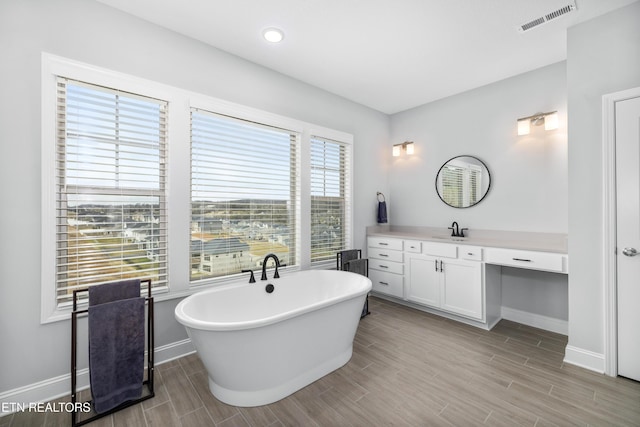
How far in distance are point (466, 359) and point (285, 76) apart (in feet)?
11.0

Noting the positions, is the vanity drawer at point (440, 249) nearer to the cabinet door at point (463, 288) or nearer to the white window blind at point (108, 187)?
the cabinet door at point (463, 288)

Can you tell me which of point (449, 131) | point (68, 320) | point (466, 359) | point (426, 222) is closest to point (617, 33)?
point (449, 131)

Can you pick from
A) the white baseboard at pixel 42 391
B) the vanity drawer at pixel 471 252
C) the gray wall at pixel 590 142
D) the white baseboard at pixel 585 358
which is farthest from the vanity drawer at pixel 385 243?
the white baseboard at pixel 42 391

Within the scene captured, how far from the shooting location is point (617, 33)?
6.98 feet

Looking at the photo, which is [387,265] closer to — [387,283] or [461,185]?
[387,283]

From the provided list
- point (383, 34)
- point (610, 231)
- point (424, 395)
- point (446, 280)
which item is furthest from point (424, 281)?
point (383, 34)

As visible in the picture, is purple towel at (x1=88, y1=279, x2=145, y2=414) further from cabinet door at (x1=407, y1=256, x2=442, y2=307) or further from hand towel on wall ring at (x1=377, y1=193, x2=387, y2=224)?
hand towel on wall ring at (x1=377, y1=193, x2=387, y2=224)

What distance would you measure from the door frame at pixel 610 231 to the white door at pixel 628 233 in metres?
0.02

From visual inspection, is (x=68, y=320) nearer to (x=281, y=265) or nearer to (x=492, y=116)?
(x=281, y=265)

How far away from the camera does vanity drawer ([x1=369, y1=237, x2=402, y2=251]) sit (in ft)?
12.1

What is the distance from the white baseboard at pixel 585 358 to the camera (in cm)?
219

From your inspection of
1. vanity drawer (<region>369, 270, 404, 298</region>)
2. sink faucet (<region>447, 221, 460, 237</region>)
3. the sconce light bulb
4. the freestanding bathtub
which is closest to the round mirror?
sink faucet (<region>447, 221, 460, 237</region>)

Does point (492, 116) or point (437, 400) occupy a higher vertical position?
point (492, 116)

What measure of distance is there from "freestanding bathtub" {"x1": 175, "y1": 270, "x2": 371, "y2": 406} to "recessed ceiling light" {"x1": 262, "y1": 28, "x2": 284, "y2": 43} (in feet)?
7.26
